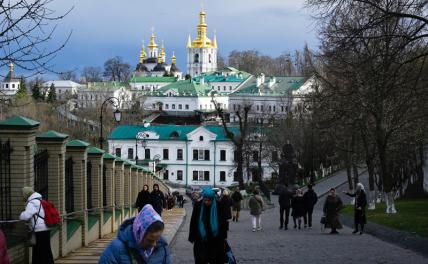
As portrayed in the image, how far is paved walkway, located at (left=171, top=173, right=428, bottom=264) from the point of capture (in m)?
17.1

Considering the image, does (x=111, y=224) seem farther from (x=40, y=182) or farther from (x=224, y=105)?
(x=224, y=105)

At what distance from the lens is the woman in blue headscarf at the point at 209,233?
41.5 ft

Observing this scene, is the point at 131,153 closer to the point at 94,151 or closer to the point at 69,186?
the point at 94,151

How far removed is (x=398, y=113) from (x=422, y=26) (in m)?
16.4

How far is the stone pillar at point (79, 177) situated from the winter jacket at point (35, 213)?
5.72 m

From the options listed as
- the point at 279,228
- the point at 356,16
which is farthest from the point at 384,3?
the point at 279,228

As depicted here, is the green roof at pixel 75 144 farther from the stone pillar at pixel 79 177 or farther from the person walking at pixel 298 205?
the person walking at pixel 298 205

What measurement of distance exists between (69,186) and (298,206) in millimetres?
10765

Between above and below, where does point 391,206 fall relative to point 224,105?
below

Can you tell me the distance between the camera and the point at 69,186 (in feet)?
58.9

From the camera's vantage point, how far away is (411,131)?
3806 cm

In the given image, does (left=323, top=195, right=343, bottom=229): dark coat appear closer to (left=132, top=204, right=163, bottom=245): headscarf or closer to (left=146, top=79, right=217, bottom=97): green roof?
(left=132, top=204, right=163, bottom=245): headscarf

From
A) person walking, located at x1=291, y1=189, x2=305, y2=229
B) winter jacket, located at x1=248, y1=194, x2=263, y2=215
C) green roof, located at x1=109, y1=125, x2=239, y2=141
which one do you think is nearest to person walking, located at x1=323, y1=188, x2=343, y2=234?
person walking, located at x1=291, y1=189, x2=305, y2=229

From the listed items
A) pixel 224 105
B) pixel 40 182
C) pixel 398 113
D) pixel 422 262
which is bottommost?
pixel 422 262
